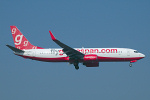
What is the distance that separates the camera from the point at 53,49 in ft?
241

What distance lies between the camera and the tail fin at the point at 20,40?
77.1 metres

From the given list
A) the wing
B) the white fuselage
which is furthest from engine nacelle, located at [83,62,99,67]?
the wing

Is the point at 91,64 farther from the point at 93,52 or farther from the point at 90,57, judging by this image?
the point at 90,57

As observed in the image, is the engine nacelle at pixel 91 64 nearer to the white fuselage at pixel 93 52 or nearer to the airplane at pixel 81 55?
the airplane at pixel 81 55

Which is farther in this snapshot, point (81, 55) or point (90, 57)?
point (81, 55)

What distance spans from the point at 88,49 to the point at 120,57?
23.2ft

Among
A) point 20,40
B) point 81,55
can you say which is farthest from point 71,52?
point 20,40

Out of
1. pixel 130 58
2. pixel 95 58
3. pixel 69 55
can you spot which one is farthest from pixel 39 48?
pixel 130 58

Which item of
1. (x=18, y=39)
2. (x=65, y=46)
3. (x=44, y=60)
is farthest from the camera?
(x=18, y=39)

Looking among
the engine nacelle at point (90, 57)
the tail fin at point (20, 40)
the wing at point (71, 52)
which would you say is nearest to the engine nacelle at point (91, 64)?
the wing at point (71, 52)

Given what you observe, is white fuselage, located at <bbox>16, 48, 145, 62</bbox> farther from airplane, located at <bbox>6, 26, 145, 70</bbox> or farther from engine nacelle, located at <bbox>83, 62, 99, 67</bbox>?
engine nacelle, located at <bbox>83, 62, 99, 67</bbox>

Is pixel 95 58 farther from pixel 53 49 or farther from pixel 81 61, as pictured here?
pixel 53 49

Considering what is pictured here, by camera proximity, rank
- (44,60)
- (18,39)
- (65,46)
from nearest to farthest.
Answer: (65,46)
(44,60)
(18,39)

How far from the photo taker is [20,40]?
3091 inches
